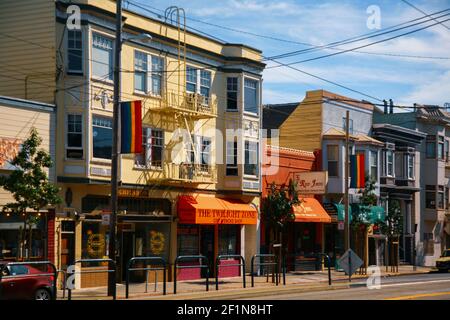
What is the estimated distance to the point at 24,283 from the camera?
20969 mm

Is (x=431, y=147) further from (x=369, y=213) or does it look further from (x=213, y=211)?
(x=213, y=211)

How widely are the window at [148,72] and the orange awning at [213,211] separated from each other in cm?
507

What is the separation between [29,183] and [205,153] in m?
12.6

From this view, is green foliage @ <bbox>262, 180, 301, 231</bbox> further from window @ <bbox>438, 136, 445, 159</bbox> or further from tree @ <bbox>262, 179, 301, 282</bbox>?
window @ <bbox>438, 136, 445, 159</bbox>

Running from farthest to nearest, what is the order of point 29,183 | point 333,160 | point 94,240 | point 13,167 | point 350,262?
point 333,160, point 350,262, point 94,240, point 13,167, point 29,183

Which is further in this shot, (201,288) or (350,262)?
(350,262)

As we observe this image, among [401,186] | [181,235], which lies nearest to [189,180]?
[181,235]

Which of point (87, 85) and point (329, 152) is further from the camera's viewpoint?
point (329, 152)

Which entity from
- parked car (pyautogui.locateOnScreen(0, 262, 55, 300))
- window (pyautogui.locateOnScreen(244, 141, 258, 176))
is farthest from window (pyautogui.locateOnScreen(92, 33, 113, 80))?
parked car (pyautogui.locateOnScreen(0, 262, 55, 300))

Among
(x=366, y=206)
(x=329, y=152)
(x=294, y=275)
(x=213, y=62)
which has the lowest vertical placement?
(x=294, y=275)

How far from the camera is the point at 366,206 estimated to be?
135 ft

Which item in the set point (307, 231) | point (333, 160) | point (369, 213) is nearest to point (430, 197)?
point (333, 160)
